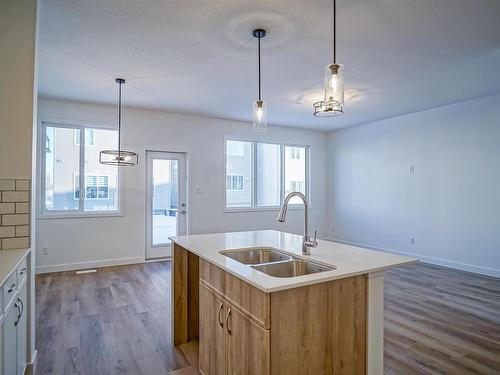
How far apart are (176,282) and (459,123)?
16.6 ft

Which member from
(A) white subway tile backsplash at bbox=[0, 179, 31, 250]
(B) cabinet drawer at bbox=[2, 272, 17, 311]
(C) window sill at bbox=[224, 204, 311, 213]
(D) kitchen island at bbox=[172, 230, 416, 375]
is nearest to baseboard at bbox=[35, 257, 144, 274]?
(C) window sill at bbox=[224, 204, 311, 213]

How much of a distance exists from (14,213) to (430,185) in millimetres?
5817

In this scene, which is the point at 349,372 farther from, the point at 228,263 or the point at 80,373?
the point at 80,373

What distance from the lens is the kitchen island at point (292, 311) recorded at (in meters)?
1.47

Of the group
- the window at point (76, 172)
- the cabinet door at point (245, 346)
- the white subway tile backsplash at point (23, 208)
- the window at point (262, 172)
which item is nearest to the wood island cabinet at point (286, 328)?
the cabinet door at point (245, 346)

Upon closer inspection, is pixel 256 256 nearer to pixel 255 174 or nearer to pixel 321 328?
pixel 321 328

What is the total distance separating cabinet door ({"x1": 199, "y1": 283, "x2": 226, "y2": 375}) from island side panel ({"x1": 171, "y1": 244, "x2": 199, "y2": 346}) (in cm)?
57

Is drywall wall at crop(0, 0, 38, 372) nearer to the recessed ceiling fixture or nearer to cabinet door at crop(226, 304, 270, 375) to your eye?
cabinet door at crop(226, 304, 270, 375)

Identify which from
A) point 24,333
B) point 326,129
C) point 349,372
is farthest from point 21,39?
point 326,129

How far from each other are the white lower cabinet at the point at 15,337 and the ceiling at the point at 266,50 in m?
2.18

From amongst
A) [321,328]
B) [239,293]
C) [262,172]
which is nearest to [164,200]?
[262,172]

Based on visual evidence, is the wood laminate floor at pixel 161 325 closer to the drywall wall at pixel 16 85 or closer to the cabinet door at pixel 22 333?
the cabinet door at pixel 22 333

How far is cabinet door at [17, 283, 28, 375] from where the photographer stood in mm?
1841

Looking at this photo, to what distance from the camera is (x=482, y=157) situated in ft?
15.5
